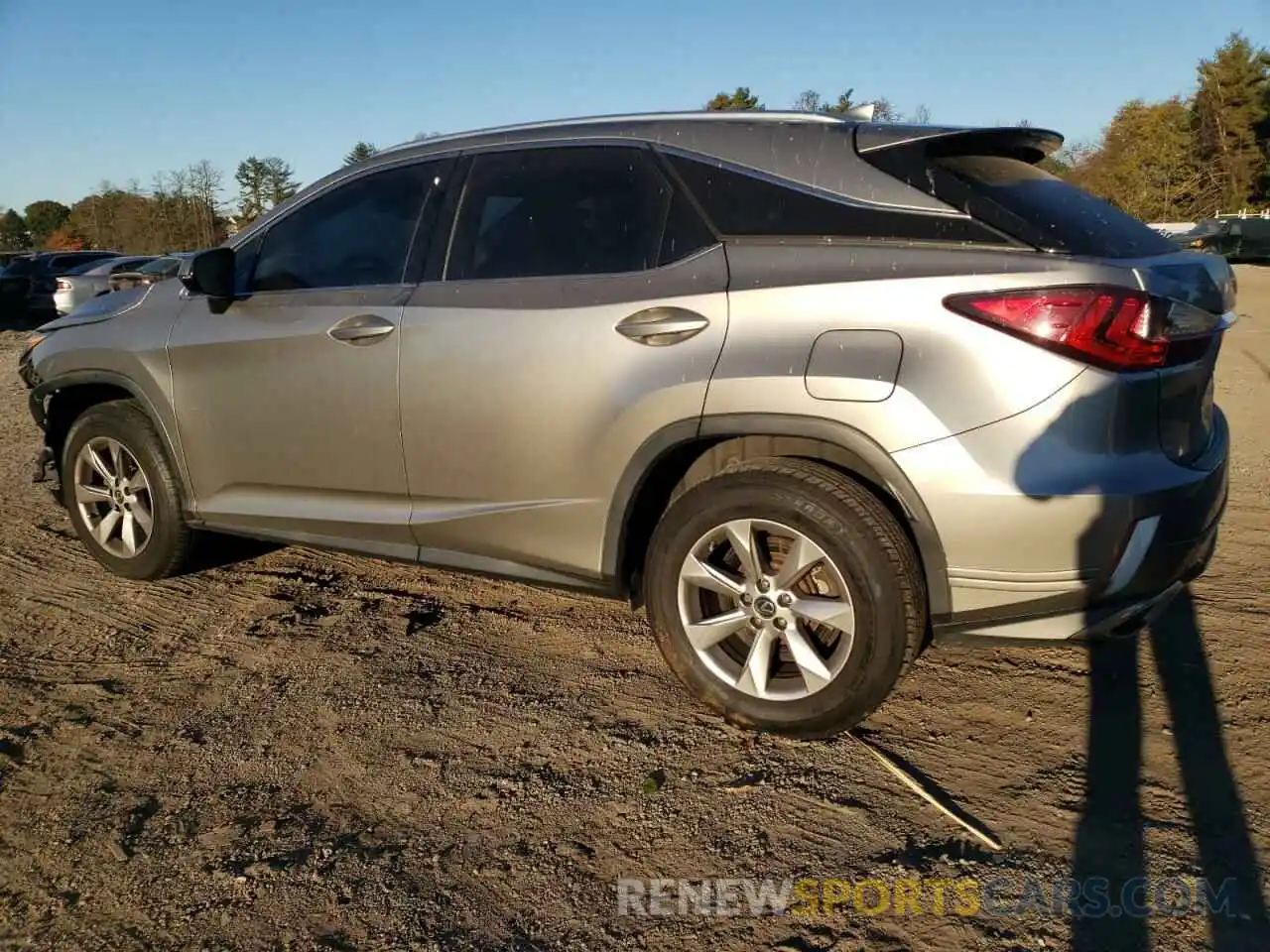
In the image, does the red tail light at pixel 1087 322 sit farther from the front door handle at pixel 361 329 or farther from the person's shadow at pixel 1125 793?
the front door handle at pixel 361 329

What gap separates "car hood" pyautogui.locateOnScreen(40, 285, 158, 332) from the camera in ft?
14.4

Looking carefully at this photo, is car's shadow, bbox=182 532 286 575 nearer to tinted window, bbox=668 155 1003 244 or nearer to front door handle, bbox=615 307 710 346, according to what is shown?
front door handle, bbox=615 307 710 346

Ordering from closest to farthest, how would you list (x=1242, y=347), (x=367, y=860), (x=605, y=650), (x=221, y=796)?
(x=367, y=860) → (x=221, y=796) → (x=605, y=650) → (x=1242, y=347)

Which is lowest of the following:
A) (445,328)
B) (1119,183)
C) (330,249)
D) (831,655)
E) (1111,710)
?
(1111,710)

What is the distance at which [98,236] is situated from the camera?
55.6 meters

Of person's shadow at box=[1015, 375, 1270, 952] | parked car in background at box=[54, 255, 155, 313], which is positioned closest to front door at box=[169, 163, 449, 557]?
person's shadow at box=[1015, 375, 1270, 952]

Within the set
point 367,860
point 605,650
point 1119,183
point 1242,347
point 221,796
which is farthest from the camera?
point 1119,183

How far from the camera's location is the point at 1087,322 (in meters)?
2.54

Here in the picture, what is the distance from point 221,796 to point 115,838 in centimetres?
28

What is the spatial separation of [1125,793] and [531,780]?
5.39 ft

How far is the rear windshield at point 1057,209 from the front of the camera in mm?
2705

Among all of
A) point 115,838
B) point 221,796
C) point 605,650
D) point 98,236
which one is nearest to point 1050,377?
point 605,650

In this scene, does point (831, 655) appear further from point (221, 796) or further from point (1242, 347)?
point (1242, 347)

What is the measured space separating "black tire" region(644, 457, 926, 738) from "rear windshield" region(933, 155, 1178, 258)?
0.87m
